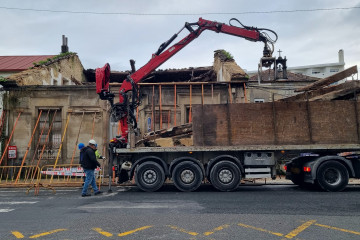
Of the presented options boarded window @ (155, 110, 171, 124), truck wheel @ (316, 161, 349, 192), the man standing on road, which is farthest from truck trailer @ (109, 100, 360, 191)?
boarded window @ (155, 110, 171, 124)

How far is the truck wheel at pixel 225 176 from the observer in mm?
9188

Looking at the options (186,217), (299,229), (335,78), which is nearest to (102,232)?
(186,217)

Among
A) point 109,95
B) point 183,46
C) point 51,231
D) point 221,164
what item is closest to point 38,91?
point 109,95

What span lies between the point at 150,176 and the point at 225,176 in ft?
7.69

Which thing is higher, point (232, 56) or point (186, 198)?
point (232, 56)

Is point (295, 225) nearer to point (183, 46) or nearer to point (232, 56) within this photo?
point (183, 46)

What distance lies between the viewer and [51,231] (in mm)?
4965

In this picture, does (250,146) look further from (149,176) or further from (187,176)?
(149,176)

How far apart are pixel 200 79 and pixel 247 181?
9.26 metres

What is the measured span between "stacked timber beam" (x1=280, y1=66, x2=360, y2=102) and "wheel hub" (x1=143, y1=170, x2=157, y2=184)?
549 cm

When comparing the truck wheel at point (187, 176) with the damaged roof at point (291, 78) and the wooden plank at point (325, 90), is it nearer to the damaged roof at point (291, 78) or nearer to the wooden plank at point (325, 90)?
the wooden plank at point (325, 90)

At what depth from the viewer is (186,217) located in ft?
18.9

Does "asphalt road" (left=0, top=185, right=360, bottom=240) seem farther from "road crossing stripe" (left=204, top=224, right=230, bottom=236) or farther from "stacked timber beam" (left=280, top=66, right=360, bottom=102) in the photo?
"stacked timber beam" (left=280, top=66, right=360, bottom=102)

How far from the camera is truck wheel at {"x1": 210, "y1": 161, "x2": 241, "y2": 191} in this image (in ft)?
30.1
